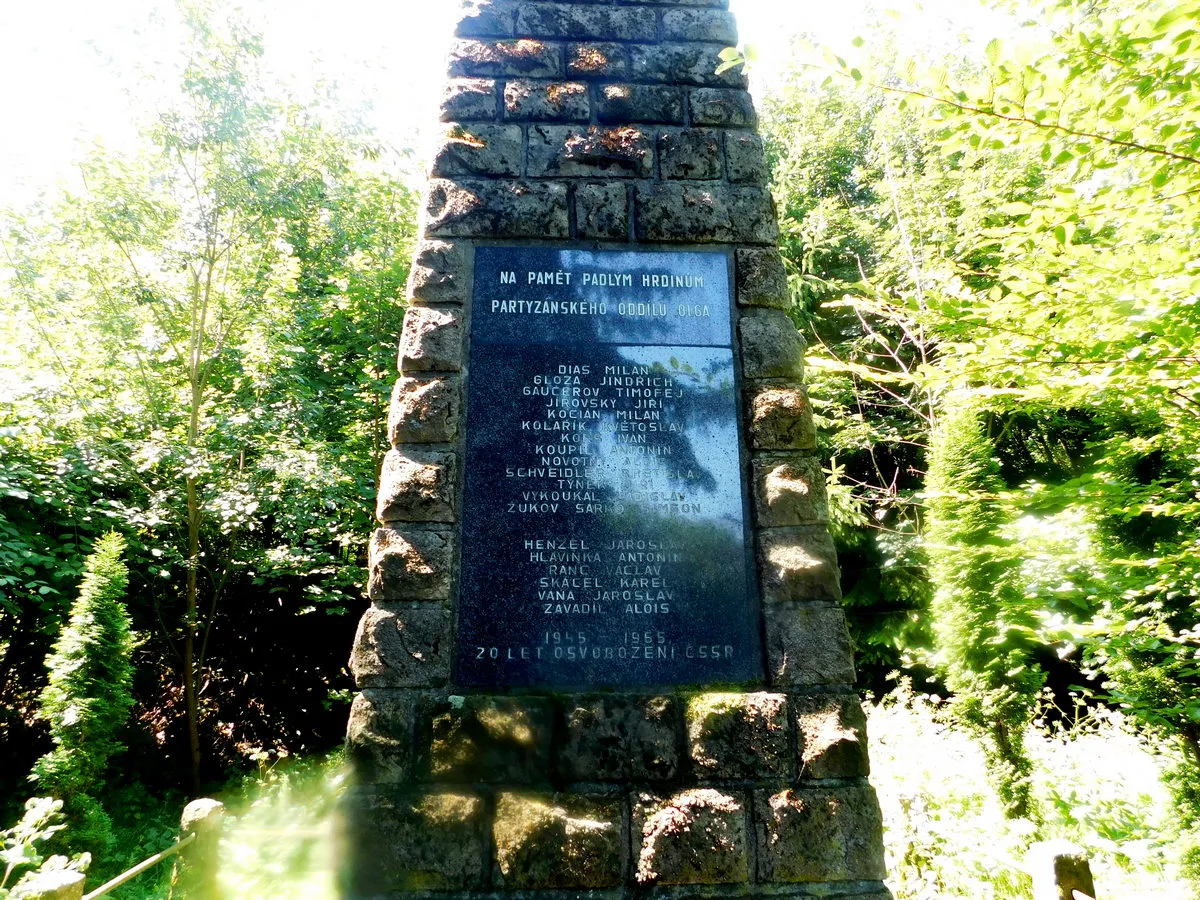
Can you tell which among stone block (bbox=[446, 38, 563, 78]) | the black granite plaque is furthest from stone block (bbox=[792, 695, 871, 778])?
stone block (bbox=[446, 38, 563, 78])

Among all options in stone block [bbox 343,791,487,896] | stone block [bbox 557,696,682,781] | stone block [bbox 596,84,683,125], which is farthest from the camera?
stone block [bbox 596,84,683,125]

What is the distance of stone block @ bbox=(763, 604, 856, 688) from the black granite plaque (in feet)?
0.20

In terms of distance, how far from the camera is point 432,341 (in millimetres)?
2383

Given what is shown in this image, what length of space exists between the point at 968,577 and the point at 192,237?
352 inches

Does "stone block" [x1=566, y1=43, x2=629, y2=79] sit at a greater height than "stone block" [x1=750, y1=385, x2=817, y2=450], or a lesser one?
greater

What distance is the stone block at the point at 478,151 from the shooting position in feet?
8.45

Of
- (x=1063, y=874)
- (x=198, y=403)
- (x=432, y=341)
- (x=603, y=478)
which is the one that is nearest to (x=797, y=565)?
(x=603, y=478)

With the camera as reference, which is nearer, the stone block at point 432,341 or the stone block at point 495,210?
the stone block at point 432,341

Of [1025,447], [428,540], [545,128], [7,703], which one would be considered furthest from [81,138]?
[1025,447]

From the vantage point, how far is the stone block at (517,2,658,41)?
276 cm

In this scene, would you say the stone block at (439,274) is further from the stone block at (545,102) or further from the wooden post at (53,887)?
the wooden post at (53,887)

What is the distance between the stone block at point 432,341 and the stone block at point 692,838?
156 centimetres

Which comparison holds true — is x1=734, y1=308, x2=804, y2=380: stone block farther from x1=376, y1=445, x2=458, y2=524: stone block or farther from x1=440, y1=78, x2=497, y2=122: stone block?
x1=440, y1=78, x2=497, y2=122: stone block

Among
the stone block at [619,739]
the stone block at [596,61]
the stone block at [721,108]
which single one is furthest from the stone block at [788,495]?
the stone block at [596,61]
